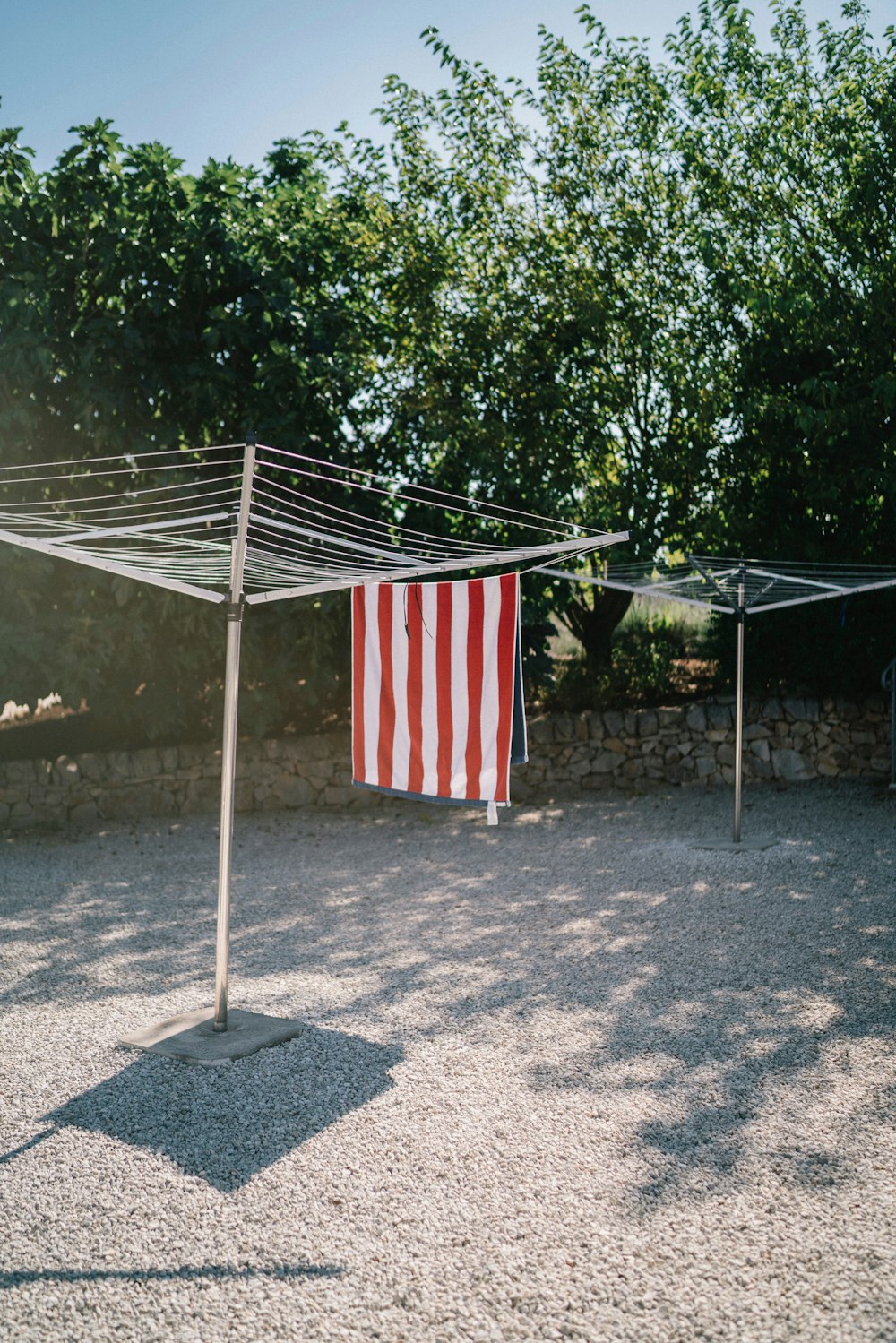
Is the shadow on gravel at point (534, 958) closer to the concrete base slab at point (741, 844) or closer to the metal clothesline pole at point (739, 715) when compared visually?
the concrete base slab at point (741, 844)

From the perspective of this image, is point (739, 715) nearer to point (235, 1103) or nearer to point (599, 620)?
point (599, 620)

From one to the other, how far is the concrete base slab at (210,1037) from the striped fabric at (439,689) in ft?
3.92

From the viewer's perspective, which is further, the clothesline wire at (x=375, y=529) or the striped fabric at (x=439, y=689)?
the clothesline wire at (x=375, y=529)

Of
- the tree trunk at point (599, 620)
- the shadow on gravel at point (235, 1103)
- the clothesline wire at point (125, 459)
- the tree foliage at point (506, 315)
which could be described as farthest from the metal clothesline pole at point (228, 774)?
the tree trunk at point (599, 620)

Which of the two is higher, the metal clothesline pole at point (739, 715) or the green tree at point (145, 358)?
the green tree at point (145, 358)

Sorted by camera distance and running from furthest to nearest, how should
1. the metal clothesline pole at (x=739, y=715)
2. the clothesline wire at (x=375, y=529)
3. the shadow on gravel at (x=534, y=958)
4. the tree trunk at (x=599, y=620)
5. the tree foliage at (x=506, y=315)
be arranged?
the tree trunk at (x=599, y=620)
the tree foliage at (x=506, y=315)
the metal clothesline pole at (x=739, y=715)
the clothesline wire at (x=375, y=529)
the shadow on gravel at (x=534, y=958)

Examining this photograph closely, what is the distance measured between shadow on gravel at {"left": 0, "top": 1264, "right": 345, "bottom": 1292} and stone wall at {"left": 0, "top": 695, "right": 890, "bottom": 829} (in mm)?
8045

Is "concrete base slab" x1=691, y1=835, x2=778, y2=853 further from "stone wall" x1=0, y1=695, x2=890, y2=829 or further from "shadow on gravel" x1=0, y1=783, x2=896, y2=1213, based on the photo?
"stone wall" x1=0, y1=695, x2=890, y2=829

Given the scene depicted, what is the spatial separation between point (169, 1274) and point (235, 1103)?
1054 millimetres

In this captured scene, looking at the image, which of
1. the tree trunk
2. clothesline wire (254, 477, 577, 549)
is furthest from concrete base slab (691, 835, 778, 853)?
the tree trunk

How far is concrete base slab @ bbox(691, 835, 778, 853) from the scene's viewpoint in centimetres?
819

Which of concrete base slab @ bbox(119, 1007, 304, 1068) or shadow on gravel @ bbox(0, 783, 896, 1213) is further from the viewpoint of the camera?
concrete base slab @ bbox(119, 1007, 304, 1068)

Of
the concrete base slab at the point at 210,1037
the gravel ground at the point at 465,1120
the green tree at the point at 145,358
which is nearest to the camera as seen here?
the gravel ground at the point at 465,1120

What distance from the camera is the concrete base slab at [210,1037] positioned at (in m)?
4.18
